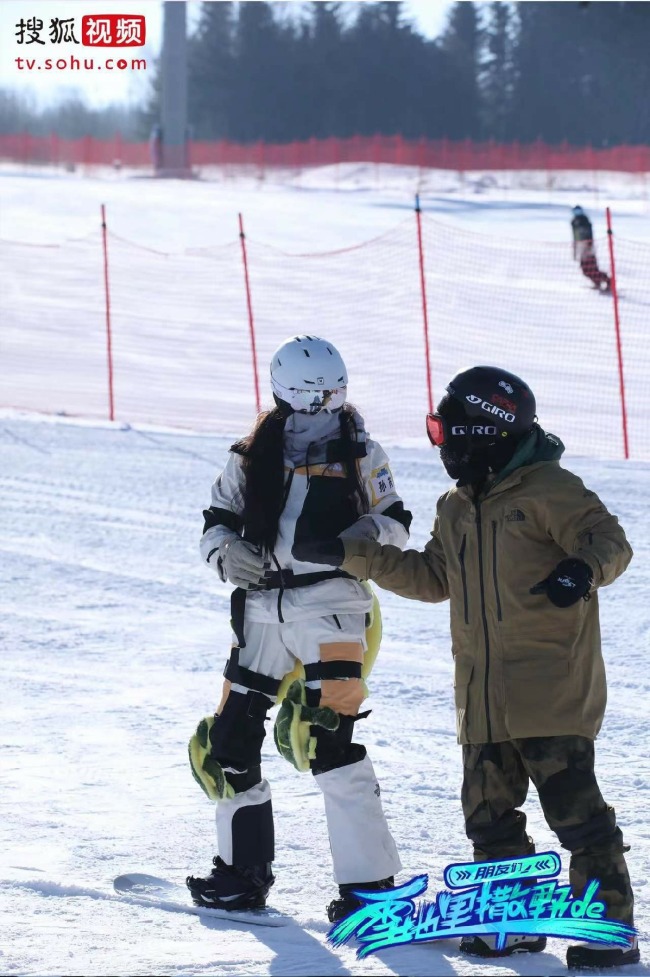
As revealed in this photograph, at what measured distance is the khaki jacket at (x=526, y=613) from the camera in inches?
139

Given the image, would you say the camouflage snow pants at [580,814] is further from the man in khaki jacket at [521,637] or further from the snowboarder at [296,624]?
the snowboarder at [296,624]

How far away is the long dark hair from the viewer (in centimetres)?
408

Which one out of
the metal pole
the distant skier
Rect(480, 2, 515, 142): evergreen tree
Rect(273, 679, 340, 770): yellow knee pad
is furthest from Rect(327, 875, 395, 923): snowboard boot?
Rect(480, 2, 515, 142): evergreen tree

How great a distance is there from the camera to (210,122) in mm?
70125

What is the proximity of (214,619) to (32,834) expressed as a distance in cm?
301

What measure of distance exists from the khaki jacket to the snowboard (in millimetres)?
894

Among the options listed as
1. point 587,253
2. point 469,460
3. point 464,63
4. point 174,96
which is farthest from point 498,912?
point 464,63

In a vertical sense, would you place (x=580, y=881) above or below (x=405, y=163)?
below

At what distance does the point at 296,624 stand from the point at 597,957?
1.23 metres

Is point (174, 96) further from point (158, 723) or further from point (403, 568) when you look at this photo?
point (403, 568)

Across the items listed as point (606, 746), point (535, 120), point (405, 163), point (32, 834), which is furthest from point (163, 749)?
point (535, 120)

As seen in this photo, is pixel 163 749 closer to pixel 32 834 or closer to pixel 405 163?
pixel 32 834

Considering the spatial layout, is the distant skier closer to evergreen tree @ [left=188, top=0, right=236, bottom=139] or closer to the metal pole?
the metal pole

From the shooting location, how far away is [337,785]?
4016 mm
